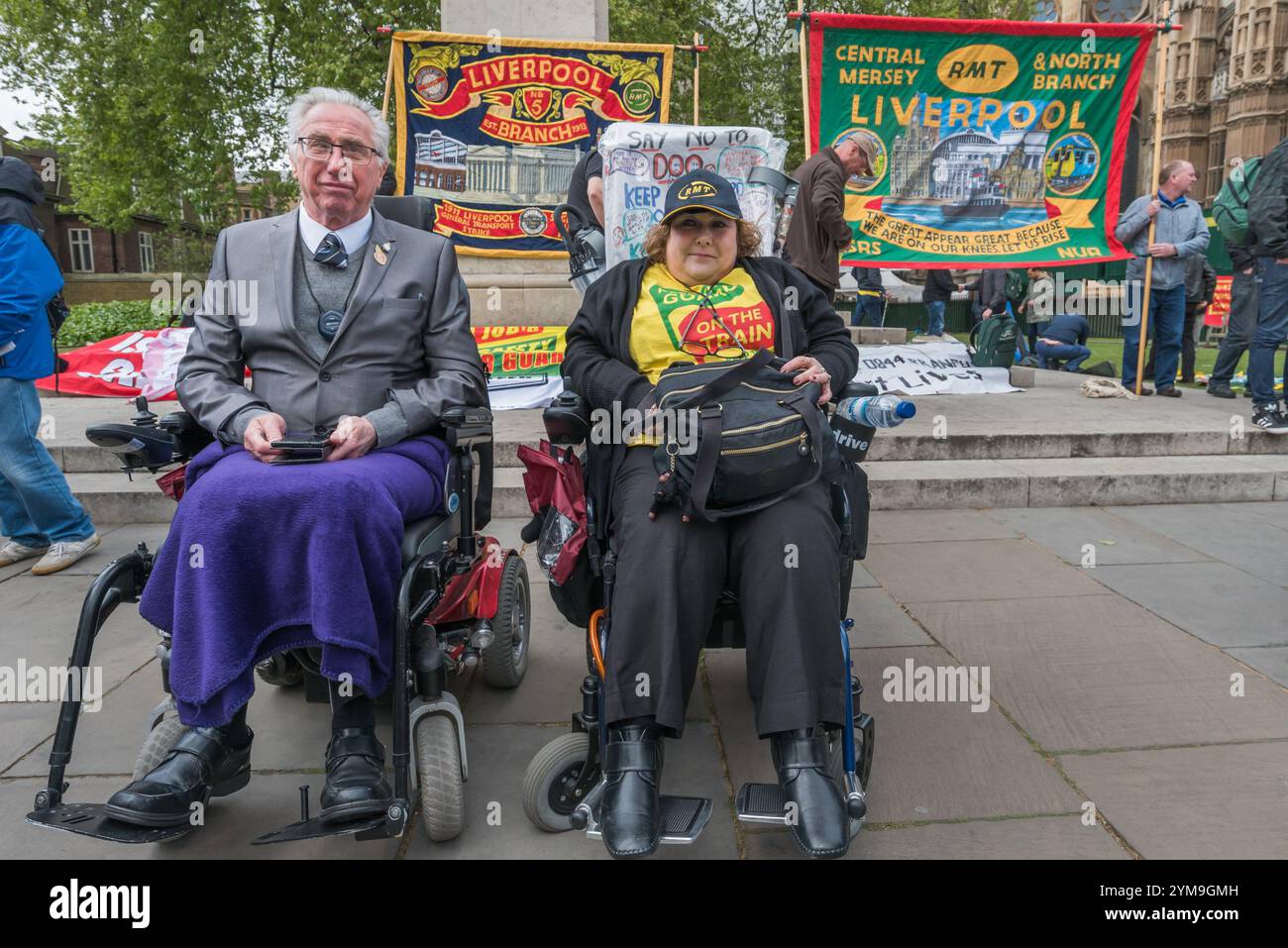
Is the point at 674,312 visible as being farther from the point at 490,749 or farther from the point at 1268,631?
the point at 1268,631

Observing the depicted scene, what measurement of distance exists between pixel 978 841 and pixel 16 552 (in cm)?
460

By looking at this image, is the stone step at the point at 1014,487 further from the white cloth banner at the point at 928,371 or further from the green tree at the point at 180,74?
the green tree at the point at 180,74

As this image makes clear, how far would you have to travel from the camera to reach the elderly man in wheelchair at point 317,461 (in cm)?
212

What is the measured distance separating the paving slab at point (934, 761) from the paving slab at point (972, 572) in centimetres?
99

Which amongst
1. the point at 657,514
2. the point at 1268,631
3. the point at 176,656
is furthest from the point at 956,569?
the point at 176,656

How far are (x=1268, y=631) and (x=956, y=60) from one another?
5587 mm

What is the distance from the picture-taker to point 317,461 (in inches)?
93.5

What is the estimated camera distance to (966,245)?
25.4 feet

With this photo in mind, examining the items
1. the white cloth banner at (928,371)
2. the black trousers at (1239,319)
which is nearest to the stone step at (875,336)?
the white cloth banner at (928,371)

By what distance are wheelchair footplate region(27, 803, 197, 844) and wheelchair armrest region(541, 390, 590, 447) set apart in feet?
4.37

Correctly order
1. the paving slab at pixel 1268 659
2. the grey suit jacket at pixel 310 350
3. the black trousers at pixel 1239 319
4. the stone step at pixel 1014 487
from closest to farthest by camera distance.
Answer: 1. the grey suit jacket at pixel 310 350
2. the paving slab at pixel 1268 659
3. the stone step at pixel 1014 487
4. the black trousers at pixel 1239 319

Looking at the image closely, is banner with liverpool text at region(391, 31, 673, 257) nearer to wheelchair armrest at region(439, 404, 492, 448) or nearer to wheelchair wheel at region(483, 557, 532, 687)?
wheelchair wheel at region(483, 557, 532, 687)

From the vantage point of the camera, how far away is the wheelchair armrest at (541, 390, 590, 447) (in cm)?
260

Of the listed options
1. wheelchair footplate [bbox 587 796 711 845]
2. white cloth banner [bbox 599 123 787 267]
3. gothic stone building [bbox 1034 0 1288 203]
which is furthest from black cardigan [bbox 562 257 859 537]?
gothic stone building [bbox 1034 0 1288 203]
